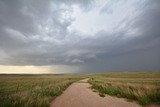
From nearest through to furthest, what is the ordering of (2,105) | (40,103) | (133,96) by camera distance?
(2,105)
(40,103)
(133,96)

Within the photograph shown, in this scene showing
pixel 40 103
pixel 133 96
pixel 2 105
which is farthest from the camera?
pixel 133 96

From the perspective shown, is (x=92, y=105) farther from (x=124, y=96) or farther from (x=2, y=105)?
(x=2, y=105)

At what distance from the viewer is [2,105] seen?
8.72 meters

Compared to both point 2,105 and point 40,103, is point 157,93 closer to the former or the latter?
point 40,103

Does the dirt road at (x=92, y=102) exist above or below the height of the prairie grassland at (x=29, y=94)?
below

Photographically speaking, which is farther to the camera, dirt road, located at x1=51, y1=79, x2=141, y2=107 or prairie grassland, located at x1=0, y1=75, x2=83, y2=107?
dirt road, located at x1=51, y1=79, x2=141, y2=107

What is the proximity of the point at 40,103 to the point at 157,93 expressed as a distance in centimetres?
817

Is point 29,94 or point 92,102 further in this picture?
point 29,94

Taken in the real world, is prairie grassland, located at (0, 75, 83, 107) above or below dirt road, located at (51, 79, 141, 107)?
above

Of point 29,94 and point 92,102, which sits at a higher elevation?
point 29,94

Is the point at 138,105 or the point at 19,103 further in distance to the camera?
the point at 138,105

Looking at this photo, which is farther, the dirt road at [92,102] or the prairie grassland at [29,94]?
the dirt road at [92,102]

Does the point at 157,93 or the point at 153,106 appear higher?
the point at 157,93

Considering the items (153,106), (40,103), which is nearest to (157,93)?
(153,106)
